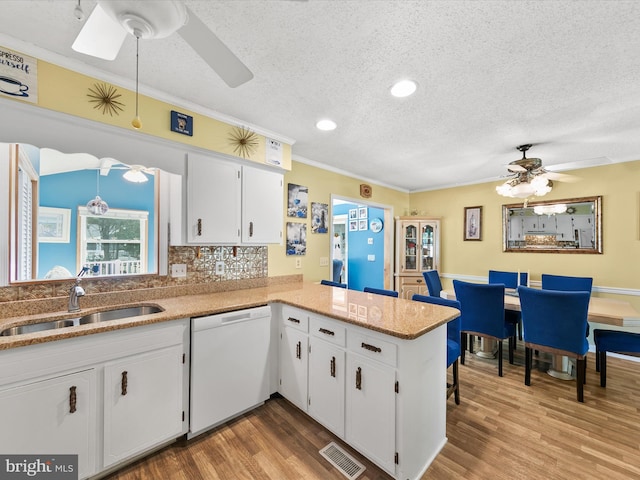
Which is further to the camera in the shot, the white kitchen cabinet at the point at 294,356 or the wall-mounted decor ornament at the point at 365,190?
the wall-mounted decor ornament at the point at 365,190

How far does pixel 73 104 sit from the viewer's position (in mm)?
1683

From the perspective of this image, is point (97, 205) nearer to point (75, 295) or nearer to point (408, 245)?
point (75, 295)

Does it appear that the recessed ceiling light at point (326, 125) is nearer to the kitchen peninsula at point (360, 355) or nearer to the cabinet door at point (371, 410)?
the kitchen peninsula at point (360, 355)

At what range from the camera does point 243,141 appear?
2486 mm

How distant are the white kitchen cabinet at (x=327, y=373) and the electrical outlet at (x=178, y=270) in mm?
1235

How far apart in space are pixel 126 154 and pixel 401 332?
7.14ft

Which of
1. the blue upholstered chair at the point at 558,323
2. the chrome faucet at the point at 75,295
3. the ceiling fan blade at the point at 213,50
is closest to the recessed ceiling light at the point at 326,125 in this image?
the ceiling fan blade at the point at 213,50

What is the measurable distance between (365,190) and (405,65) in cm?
267

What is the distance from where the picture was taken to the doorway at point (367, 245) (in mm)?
4969

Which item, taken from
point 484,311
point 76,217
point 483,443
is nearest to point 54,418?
point 76,217

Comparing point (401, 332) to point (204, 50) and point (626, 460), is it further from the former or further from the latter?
point (626, 460)

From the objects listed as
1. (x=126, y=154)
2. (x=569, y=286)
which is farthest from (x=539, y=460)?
(x=126, y=154)

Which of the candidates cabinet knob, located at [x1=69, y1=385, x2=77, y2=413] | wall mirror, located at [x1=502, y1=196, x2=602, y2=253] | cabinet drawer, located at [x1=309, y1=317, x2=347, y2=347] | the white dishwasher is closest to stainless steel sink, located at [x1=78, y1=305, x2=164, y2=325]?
the white dishwasher

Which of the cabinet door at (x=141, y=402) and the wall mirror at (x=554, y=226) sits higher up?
the wall mirror at (x=554, y=226)
